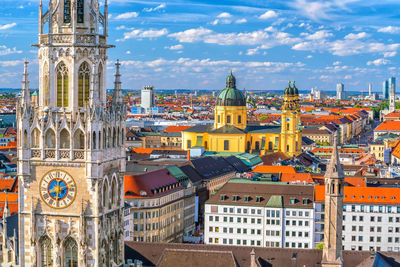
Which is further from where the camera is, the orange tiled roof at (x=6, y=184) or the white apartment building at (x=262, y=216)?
the orange tiled roof at (x=6, y=184)

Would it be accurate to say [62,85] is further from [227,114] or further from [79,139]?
[227,114]

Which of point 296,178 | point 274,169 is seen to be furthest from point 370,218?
point 274,169

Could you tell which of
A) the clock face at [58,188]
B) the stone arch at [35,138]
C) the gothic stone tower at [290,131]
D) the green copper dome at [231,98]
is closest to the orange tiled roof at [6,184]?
the clock face at [58,188]

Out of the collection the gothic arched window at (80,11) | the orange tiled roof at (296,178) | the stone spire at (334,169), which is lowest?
the orange tiled roof at (296,178)

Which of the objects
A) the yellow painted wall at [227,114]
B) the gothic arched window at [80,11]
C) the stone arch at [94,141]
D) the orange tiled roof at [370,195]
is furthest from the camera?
the yellow painted wall at [227,114]

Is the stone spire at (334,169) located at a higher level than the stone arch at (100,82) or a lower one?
lower

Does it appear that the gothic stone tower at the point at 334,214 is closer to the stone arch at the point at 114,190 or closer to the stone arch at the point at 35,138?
the stone arch at the point at 114,190

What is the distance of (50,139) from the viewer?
106 ft

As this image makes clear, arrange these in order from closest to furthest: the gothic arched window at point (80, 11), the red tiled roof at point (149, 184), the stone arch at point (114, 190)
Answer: the gothic arched window at point (80, 11), the stone arch at point (114, 190), the red tiled roof at point (149, 184)

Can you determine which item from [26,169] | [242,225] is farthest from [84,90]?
[242,225]

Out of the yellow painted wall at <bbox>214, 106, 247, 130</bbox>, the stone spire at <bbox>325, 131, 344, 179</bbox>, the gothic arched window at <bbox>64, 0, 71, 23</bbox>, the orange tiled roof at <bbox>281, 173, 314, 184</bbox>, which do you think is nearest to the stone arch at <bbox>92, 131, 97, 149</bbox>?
the gothic arched window at <bbox>64, 0, 71, 23</bbox>

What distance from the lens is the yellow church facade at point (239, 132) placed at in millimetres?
175625

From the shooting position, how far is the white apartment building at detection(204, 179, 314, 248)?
9731cm

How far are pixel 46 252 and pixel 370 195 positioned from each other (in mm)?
73438
